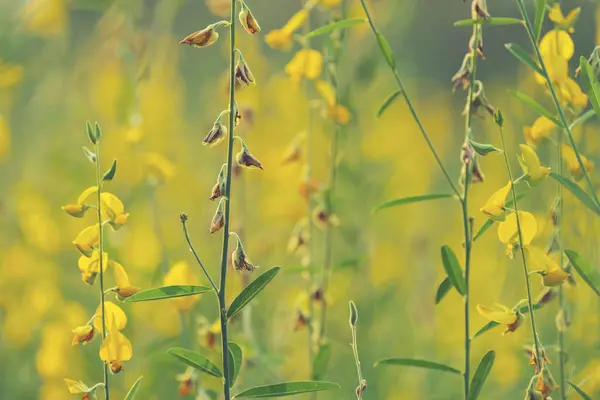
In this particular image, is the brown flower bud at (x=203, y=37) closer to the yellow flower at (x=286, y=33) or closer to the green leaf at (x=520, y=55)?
the green leaf at (x=520, y=55)

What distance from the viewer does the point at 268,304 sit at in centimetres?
319

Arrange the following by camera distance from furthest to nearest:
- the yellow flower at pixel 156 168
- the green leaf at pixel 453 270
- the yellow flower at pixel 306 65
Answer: the yellow flower at pixel 156 168
the yellow flower at pixel 306 65
the green leaf at pixel 453 270

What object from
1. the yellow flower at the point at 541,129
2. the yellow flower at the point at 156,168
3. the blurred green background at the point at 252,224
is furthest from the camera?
the blurred green background at the point at 252,224

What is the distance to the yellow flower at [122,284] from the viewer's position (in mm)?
1216

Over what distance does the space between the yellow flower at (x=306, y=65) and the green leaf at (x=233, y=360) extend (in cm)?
85

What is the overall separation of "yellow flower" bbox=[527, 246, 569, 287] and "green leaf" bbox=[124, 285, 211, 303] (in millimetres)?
461

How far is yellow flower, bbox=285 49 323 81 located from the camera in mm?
1940

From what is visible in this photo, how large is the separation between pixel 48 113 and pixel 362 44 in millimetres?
1960

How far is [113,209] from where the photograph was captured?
1.28 metres

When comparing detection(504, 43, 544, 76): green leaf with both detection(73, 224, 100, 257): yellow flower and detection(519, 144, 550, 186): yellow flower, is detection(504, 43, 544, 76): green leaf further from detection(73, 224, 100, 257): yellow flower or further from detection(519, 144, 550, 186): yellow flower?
detection(73, 224, 100, 257): yellow flower

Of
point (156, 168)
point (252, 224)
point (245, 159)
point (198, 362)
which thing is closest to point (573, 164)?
A: point (245, 159)

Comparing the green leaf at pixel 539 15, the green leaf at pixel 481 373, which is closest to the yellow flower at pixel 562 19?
the green leaf at pixel 539 15

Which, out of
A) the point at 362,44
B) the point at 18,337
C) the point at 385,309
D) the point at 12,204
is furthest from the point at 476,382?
the point at 12,204

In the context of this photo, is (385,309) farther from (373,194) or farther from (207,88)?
(207,88)
